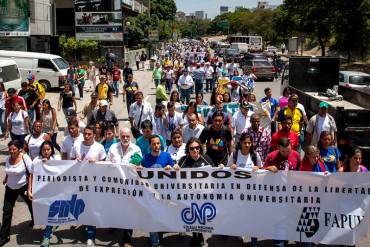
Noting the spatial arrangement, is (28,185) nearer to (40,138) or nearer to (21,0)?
(40,138)

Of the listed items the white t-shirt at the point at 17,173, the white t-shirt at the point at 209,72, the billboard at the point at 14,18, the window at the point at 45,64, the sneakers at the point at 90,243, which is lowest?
the sneakers at the point at 90,243

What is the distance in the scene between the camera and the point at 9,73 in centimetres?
2092

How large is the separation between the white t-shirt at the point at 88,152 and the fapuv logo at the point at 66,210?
613mm

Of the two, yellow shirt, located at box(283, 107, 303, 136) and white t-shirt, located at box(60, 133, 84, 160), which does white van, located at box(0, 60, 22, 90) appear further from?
white t-shirt, located at box(60, 133, 84, 160)

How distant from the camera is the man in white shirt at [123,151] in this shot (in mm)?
7297

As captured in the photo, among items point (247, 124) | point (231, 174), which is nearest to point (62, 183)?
point (231, 174)

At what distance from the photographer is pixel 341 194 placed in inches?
Answer: 259

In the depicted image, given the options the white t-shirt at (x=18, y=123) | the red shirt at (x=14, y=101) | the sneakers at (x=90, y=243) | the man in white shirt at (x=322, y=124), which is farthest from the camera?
the red shirt at (x=14, y=101)

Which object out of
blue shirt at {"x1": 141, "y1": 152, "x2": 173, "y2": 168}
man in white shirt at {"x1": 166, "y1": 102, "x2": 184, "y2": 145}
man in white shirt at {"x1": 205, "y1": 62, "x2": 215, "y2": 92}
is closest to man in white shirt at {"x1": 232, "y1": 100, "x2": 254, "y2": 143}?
man in white shirt at {"x1": 166, "y1": 102, "x2": 184, "y2": 145}

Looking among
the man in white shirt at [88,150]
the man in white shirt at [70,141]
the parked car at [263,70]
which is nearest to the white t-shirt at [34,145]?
the man in white shirt at [70,141]

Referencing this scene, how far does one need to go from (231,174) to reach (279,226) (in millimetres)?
908

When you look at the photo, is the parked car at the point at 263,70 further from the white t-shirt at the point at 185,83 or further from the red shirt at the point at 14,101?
the red shirt at the point at 14,101

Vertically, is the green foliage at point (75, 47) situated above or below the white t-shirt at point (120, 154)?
above

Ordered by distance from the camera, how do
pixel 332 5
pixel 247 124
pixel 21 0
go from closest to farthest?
pixel 247 124 → pixel 21 0 → pixel 332 5
